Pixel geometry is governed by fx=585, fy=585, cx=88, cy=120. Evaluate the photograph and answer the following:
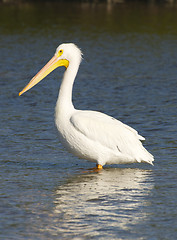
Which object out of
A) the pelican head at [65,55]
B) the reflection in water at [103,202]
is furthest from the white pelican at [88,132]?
the reflection in water at [103,202]

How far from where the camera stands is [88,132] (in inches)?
263

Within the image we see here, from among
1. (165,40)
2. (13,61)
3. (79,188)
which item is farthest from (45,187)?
(165,40)

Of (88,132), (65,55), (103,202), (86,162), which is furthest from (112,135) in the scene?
(103,202)

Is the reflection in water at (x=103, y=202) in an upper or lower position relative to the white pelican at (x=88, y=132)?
lower

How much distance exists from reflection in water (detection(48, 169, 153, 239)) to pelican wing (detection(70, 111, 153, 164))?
0.79 feet

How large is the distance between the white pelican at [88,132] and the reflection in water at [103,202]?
0.22m

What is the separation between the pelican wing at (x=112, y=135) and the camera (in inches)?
265

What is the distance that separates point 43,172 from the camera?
6.86m

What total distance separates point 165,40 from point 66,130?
45.9ft

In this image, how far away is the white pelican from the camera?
21.6 feet

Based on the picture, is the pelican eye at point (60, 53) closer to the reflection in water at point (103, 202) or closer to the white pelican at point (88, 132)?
the white pelican at point (88, 132)

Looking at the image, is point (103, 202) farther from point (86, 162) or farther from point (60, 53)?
point (60, 53)

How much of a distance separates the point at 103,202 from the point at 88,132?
1.19 metres

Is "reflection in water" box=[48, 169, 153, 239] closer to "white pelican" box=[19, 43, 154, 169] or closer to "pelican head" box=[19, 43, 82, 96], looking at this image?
"white pelican" box=[19, 43, 154, 169]
